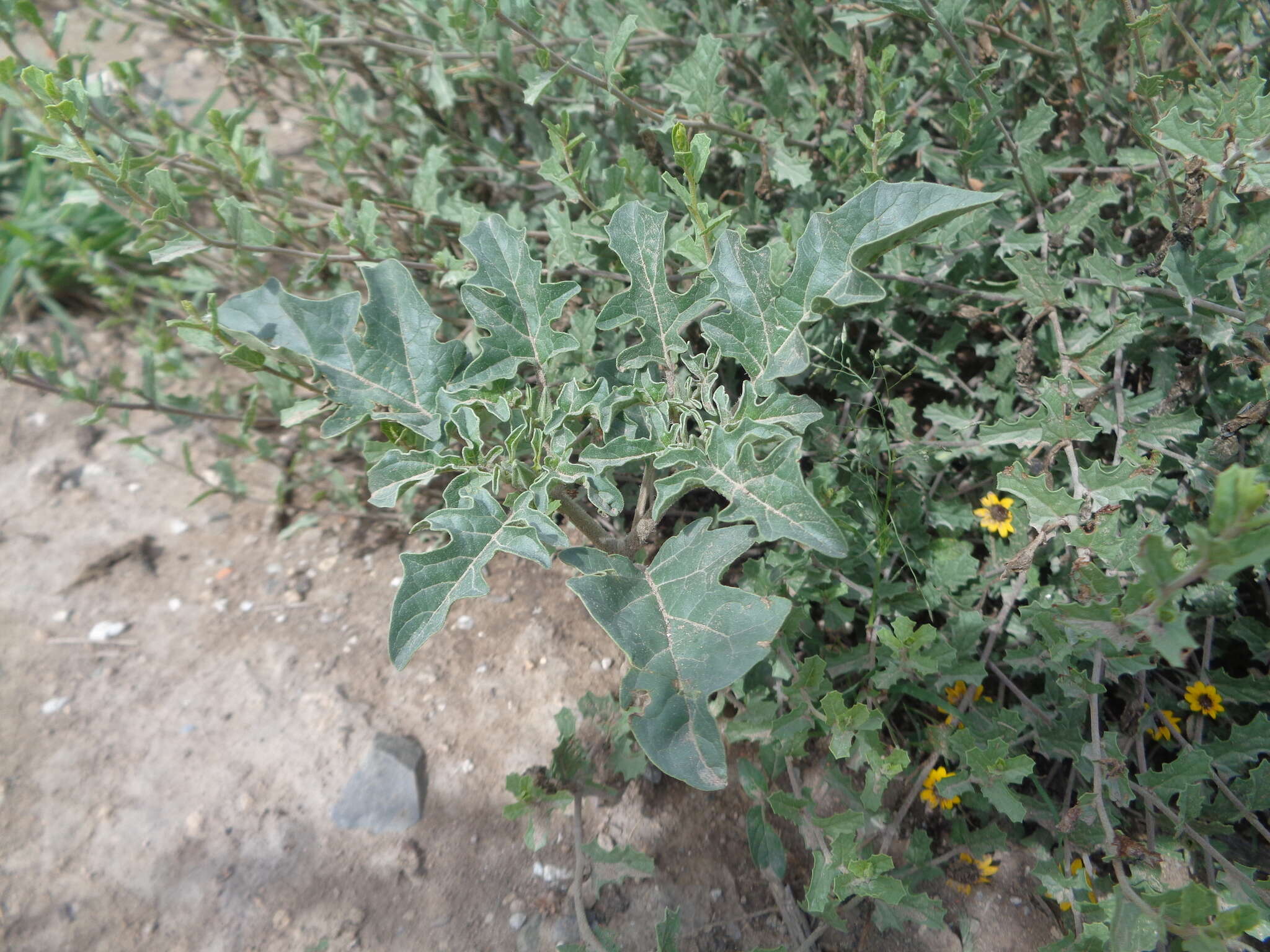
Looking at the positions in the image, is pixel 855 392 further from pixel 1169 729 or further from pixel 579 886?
pixel 579 886

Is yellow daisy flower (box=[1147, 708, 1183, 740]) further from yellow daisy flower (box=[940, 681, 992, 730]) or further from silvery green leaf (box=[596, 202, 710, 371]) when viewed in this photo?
silvery green leaf (box=[596, 202, 710, 371])

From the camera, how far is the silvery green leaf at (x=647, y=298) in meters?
1.75

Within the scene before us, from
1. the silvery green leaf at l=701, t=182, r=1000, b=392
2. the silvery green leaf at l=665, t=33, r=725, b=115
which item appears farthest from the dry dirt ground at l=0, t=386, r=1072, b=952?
the silvery green leaf at l=665, t=33, r=725, b=115

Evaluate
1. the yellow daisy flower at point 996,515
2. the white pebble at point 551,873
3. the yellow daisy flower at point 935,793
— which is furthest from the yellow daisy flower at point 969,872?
the white pebble at point 551,873

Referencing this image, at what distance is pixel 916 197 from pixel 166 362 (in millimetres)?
2518

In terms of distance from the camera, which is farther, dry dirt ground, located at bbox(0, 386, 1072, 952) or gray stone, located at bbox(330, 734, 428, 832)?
gray stone, located at bbox(330, 734, 428, 832)

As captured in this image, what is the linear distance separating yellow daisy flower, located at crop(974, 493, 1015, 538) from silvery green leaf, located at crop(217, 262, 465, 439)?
1338 mm

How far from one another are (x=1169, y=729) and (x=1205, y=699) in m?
0.11

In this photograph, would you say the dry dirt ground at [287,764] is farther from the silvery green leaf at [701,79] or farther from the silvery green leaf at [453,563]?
A: the silvery green leaf at [701,79]

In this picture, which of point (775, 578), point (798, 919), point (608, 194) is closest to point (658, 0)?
point (608, 194)

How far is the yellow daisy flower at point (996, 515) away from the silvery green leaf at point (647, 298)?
92 cm

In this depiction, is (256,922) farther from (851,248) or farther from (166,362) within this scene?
(851,248)

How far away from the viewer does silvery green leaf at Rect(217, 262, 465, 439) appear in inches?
67.0

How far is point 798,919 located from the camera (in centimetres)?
183
